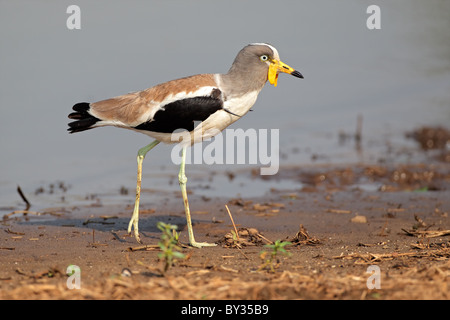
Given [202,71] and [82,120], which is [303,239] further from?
[202,71]

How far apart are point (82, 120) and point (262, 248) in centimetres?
239

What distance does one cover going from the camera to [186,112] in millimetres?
6816

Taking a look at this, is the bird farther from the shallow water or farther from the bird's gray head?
the shallow water

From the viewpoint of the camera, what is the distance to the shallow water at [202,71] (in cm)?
1127

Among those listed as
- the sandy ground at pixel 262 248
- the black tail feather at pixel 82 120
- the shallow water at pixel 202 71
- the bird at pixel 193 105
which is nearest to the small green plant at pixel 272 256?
the sandy ground at pixel 262 248

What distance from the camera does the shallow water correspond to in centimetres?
1127

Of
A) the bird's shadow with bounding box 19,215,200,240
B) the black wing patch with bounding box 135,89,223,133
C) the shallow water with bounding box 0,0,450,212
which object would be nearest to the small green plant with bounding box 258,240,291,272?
the black wing patch with bounding box 135,89,223,133

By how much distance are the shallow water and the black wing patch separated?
289 centimetres

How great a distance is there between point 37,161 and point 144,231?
4299 millimetres

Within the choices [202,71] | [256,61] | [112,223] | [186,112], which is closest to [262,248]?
[186,112]

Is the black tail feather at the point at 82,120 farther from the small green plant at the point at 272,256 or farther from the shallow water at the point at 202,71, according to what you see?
the small green plant at the point at 272,256
